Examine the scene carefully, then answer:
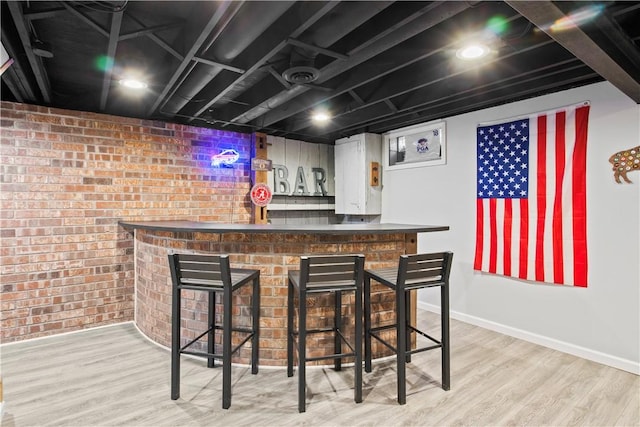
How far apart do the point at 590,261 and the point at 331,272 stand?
8.63 feet

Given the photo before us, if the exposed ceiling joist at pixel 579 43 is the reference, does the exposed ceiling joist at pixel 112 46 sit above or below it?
above

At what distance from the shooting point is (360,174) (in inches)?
209

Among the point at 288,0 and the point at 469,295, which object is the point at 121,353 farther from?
the point at 469,295

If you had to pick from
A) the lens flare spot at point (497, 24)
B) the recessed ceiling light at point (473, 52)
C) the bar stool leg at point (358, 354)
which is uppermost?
the lens flare spot at point (497, 24)

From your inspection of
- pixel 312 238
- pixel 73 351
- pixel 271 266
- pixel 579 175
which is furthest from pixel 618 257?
pixel 73 351

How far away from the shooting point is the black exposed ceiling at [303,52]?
206cm

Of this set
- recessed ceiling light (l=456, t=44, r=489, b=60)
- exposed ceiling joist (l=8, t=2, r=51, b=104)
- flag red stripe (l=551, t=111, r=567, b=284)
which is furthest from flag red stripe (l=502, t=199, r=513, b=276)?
exposed ceiling joist (l=8, t=2, r=51, b=104)

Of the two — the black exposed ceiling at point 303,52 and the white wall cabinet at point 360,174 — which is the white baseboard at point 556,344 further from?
the black exposed ceiling at point 303,52

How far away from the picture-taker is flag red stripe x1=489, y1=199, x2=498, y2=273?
3912 mm

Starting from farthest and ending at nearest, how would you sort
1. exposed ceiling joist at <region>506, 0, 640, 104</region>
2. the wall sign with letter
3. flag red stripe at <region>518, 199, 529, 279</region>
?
the wall sign with letter
flag red stripe at <region>518, 199, 529, 279</region>
exposed ceiling joist at <region>506, 0, 640, 104</region>

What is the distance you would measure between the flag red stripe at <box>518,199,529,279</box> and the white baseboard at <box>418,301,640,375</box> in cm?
→ 62

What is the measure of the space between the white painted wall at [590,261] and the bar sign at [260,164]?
98.8 inches

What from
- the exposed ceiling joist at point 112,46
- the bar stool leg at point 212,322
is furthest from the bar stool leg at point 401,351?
the exposed ceiling joist at point 112,46

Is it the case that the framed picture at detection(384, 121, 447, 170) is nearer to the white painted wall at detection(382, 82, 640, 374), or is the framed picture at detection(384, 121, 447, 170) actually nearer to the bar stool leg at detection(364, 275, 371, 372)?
the white painted wall at detection(382, 82, 640, 374)
